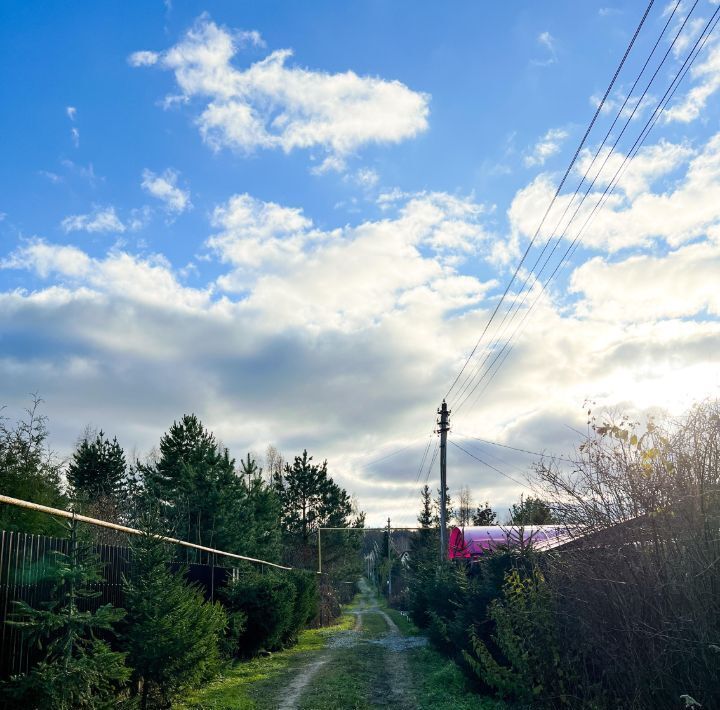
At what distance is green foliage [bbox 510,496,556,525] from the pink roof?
0.10m

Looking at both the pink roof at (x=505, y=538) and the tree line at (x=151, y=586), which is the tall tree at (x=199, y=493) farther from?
the pink roof at (x=505, y=538)

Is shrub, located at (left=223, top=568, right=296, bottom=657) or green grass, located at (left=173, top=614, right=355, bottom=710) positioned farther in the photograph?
shrub, located at (left=223, top=568, right=296, bottom=657)

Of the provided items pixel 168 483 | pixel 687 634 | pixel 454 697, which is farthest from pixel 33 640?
pixel 168 483

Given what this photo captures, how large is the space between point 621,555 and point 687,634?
0.85 m

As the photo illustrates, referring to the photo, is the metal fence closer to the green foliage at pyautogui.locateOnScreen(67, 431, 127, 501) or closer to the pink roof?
the pink roof

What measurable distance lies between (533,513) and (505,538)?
20.5ft

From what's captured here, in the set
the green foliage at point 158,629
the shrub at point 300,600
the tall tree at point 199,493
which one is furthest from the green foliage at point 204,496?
the green foliage at point 158,629

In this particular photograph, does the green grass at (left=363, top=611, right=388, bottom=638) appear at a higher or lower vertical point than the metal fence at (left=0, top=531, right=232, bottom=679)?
lower

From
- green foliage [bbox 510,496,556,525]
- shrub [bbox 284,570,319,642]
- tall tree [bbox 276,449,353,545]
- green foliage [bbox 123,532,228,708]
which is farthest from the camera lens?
tall tree [bbox 276,449,353,545]

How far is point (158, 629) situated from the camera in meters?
9.35

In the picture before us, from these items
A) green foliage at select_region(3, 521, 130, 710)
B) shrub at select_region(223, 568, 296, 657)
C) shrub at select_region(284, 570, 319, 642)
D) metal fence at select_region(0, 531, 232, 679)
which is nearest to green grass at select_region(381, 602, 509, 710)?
shrub at select_region(223, 568, 296, 657)

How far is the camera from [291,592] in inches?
823

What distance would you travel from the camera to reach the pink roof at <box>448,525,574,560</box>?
8414 mm

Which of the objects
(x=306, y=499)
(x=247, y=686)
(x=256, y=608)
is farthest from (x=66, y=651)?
(x=306, y=499)
